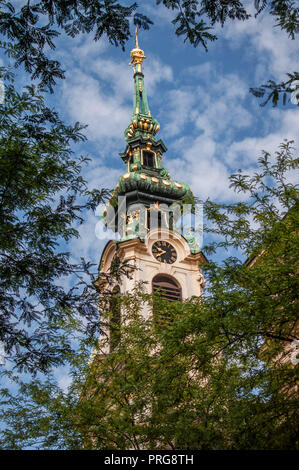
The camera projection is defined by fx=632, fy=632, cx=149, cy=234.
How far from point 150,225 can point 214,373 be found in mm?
25910

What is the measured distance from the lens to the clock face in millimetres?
36250

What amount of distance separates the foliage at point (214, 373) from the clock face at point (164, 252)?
63.6ft

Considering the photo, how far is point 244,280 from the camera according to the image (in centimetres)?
1167

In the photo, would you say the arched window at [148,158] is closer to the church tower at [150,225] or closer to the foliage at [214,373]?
the church tower at [150,225]

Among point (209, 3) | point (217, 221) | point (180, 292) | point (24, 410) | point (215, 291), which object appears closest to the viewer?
point (209, 3)

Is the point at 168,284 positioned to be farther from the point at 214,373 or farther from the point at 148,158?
the point at 214,373

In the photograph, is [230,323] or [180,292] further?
[180,292]

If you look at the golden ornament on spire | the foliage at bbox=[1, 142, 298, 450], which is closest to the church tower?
the golden ornament on spire

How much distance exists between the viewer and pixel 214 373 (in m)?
13.3

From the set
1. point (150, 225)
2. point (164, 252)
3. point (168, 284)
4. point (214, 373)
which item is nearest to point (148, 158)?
point (150, 225)
